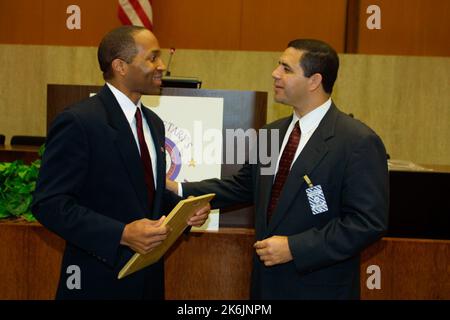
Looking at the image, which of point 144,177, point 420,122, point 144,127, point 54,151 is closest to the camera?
point 54,151

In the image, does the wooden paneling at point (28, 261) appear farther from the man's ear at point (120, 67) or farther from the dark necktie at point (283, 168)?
the dark necktie at point (283, 168)

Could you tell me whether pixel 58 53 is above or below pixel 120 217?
above

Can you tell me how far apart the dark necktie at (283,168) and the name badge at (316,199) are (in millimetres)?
134

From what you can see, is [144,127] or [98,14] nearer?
[144,127]

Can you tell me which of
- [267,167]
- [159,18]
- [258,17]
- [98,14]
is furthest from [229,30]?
[267,167]

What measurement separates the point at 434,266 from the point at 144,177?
130cm

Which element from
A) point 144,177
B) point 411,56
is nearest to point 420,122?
point 411,56

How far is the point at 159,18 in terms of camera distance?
6457mm

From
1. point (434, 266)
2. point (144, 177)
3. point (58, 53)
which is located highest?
point (58, 53)

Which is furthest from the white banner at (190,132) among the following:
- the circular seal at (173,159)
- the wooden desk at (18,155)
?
the wooden desk at (18,155)

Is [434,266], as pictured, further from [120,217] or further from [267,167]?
[120,217]

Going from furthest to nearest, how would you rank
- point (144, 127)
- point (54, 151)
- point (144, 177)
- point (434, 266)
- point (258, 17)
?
point (258, 17), point (434, 266), point (144, 127), point (144, 177), point (54, 151)

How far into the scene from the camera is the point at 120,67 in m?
2.06

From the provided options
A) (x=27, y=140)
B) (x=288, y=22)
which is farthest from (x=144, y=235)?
(x=288, y=22)
